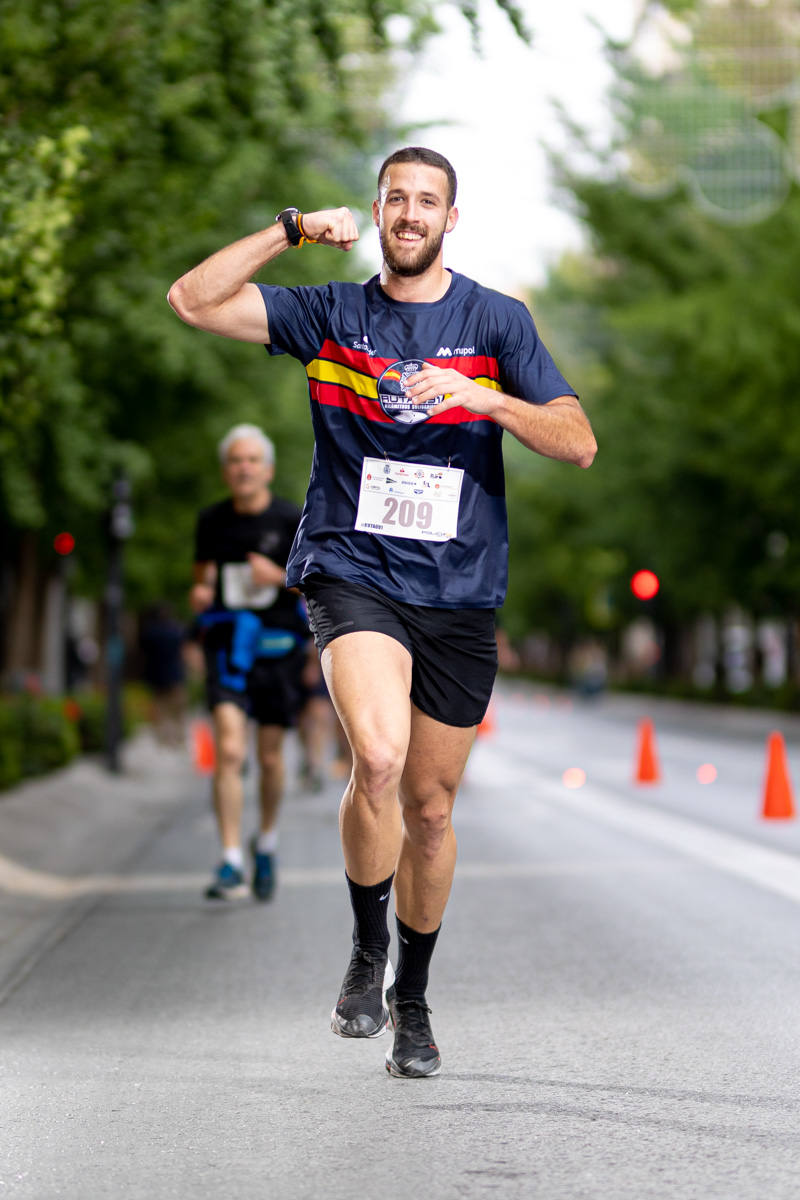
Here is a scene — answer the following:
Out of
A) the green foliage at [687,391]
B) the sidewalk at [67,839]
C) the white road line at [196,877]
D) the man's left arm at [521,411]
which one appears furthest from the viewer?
the green foliage at [687,391]

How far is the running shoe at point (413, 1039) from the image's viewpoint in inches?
205

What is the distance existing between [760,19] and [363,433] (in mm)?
39665

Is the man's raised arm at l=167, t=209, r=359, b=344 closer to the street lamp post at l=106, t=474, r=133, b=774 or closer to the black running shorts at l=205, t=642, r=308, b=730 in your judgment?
the black running shorts at l=205, t=642, r=308, b=730

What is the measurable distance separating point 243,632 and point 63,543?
50.3 feet

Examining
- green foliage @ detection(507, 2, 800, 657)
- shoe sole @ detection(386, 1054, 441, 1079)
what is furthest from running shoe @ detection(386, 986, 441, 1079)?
green foliage @ detection(507, 2, 800, 657)

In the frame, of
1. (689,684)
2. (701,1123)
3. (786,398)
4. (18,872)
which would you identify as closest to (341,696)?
(701,1123)

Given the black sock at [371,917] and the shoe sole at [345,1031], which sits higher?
the black sock at [371,917]

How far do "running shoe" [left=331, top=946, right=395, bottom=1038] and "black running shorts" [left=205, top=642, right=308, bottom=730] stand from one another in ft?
13.5

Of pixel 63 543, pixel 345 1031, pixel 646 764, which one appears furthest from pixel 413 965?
pixel 63 543

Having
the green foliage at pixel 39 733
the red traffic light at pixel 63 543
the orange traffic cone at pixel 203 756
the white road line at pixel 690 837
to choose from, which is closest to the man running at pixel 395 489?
the white road line at pixel 690 837

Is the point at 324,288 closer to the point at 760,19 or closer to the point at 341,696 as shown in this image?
the point at 341,696

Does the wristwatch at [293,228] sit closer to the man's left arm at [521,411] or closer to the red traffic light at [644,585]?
the man's left arm at [521,411]

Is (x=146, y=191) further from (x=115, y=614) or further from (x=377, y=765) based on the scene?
(x=377, y=765)

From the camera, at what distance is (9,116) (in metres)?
10.8
